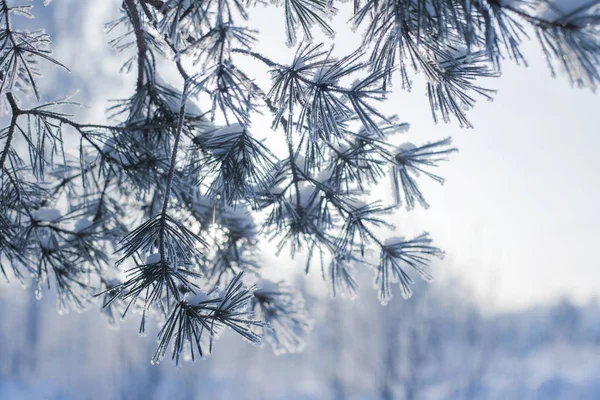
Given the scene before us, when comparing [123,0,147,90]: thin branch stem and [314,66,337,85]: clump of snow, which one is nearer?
[314,66,337,85]: clump of snow

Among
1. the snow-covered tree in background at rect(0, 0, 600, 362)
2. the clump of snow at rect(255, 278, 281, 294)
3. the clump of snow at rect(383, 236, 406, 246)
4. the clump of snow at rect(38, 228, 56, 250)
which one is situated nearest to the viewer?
the snow-covered tree in background at rect(0, 0, 600, 362)

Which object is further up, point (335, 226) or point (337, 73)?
point (337, 73)

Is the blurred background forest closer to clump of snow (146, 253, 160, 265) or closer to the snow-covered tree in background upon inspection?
the snow-covered tree in background

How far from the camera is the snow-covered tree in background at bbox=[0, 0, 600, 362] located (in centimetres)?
90

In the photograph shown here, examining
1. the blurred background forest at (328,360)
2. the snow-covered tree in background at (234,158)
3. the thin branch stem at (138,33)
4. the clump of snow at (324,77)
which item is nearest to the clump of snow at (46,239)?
the snow-covered tree in background at (234,158)

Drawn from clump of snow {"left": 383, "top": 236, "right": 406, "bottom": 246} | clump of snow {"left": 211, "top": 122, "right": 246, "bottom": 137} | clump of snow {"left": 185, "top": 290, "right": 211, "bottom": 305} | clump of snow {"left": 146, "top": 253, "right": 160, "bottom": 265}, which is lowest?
clump of snow {"left": 185, "top": 290, "right": 211, "bottom": 305}

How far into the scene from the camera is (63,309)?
1.67 metres

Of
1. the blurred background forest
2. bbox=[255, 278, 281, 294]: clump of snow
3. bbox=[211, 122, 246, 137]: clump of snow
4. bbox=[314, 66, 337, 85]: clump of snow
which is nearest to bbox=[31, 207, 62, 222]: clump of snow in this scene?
bbox=[211, 122, 246, 137]: clump of snow

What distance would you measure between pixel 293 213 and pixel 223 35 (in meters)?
0.61

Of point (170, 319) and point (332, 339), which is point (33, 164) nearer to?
point (170, 319)

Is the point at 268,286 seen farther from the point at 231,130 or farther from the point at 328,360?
the point at 328,360

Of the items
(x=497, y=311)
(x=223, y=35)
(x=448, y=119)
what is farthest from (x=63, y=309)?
(x=497, y=311)

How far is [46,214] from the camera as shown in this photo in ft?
4.89

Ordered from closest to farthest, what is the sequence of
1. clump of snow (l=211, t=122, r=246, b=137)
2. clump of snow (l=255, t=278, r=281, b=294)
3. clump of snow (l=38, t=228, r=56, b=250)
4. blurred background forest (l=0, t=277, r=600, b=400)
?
clump of snow (l=211, t=122, r=246, b=137), clump of snow (l=38, t=228, r=56, b=250), clump of snow (l=255, t=278, r=281, b=294), blurred background forest (l=0, t=277, r=600, b=400)
